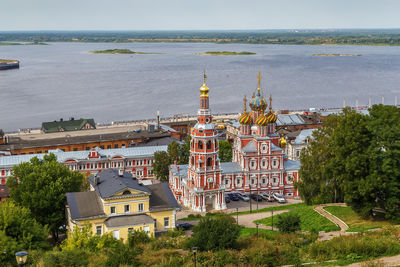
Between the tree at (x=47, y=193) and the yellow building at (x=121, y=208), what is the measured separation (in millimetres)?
1589

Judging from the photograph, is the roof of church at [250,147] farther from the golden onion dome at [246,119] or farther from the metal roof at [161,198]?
the metal roof at [161,198]

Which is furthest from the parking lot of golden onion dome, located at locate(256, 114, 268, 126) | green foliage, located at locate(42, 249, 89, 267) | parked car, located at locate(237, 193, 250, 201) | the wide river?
the wide river

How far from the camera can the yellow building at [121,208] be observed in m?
34.8

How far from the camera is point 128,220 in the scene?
35.4 metres

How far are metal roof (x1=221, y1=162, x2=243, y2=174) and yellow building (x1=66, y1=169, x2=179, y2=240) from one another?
44.5 ft

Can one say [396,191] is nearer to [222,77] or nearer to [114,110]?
[114,110]

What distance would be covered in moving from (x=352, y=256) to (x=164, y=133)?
4653cm

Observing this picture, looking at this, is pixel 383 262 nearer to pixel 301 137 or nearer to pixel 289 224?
pixel 289 224

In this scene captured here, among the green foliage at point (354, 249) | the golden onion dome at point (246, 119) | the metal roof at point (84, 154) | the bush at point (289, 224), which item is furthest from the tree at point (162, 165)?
the green foliage at point (354, 249)

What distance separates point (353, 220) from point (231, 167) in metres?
18.0

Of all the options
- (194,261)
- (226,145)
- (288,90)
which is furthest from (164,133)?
(288,90)

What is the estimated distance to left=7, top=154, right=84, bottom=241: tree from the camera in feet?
122

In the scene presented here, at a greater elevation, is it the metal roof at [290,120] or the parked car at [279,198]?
the metal roof at [290,120]

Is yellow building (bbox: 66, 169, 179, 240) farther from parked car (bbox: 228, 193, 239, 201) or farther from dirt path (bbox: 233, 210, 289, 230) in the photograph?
parked car (bbox: 228, 193, 239, 201)
